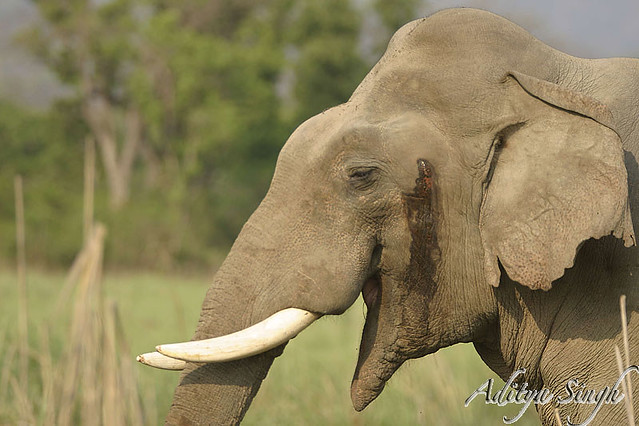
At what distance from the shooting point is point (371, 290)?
3324 millimetres

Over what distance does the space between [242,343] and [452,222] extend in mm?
816

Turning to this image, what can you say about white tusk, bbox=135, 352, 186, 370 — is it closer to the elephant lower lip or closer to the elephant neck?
the elephant lower lip

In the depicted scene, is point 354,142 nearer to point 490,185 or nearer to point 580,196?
point 490,185

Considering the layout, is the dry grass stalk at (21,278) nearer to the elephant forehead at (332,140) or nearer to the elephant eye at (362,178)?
the elephant forehead at (332,140)

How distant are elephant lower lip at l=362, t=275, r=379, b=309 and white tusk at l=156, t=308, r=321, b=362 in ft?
1.18

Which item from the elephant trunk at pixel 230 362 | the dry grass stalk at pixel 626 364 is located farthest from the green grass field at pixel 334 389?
the dry grass stalk at pixel 626 364

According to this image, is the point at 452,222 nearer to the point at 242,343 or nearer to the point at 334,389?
the point at 242,343

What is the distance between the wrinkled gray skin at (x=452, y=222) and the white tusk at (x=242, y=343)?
7 centimetres

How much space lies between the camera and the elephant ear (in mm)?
2889

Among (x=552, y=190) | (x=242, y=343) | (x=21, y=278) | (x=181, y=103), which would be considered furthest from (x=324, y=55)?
(x=242, y=343)

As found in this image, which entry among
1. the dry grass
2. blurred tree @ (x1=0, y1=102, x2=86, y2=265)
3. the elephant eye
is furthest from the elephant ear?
blurred tree @ (x1=0, y1=102, x2=86, y2=265)

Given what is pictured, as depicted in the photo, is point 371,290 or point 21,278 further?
point 21,278

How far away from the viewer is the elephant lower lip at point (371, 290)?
3.29 meters

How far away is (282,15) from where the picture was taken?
40594mm
